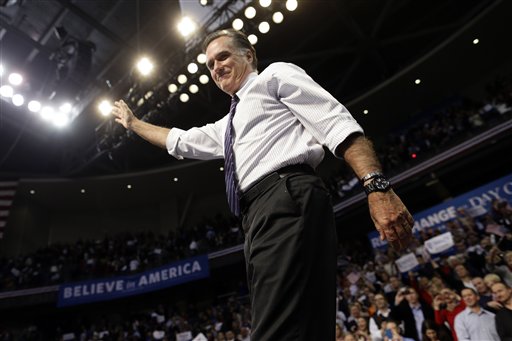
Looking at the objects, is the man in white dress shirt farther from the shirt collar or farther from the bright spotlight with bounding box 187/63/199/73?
the bright spotlight with bounding box 187/63/199/73

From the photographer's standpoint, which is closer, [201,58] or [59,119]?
[201,58]

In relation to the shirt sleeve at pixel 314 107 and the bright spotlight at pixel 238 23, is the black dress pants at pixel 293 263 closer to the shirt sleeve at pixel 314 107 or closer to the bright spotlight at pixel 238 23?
the shirt sleeve at pixel 314 107

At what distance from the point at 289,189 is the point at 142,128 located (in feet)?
4.37

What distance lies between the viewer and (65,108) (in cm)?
1195

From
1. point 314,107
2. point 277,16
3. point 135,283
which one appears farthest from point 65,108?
point 314,107

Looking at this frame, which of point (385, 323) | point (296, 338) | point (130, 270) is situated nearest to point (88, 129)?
point (130, 270)

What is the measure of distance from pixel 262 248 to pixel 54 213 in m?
19.6

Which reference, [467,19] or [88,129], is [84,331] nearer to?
[88,129]

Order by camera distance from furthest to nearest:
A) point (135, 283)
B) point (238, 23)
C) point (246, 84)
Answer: point (135, 283) < point (238, 23) < point (246, 84)

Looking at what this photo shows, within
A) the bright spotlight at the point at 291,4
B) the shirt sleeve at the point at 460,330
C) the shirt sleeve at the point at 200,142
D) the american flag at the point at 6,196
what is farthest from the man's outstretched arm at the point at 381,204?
the american flag at the point at 6,196

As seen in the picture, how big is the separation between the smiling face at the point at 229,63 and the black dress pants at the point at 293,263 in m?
0.67

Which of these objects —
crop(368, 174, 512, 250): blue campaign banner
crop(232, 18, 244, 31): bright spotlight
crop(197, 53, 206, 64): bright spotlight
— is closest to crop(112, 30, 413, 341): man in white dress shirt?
crop(232, 18, 244, 31): bright spotlight

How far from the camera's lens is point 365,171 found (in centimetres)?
124

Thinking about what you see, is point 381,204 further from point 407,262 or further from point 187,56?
point 187,56
